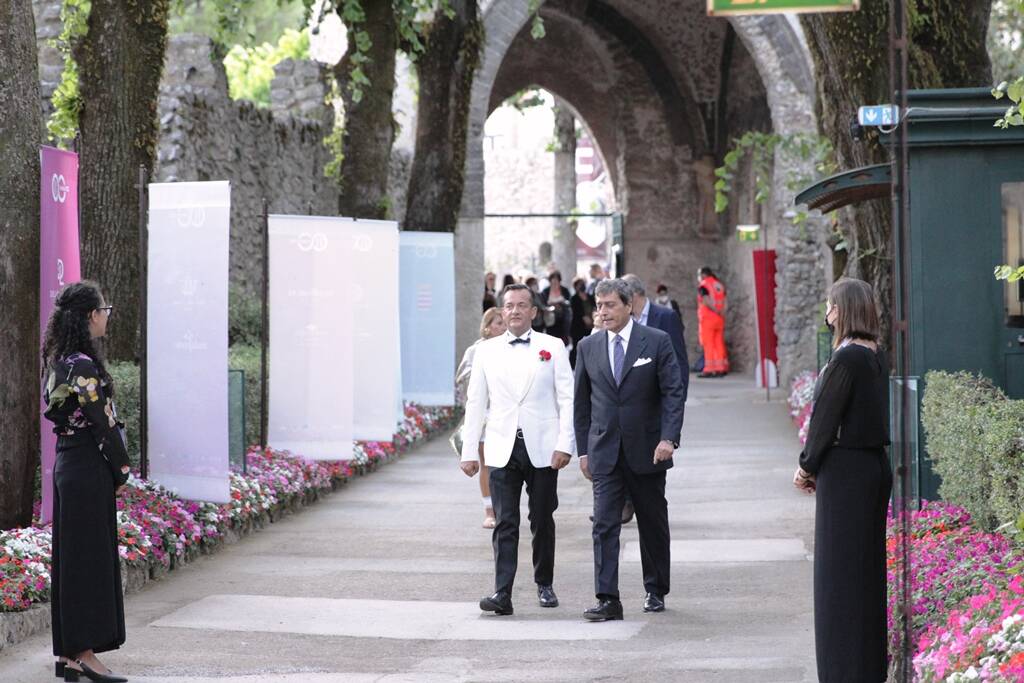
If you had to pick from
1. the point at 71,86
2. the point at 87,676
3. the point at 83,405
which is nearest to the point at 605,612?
the point at 87,676

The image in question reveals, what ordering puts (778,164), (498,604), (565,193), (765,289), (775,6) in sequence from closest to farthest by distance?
(498,604), (775,6), (765,289), (778,164), (565,193)

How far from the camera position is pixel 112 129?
11719 mm

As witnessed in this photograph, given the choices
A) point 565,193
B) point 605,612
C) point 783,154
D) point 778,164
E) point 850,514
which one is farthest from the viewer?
point 565,193

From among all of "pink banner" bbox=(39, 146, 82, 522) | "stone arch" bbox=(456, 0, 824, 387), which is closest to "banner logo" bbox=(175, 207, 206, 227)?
"pink banner" bbox=(39, 146, 82, 522)

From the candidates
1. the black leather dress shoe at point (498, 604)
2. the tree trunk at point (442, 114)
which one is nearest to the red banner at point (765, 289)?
the tree trunk at point (442, 114)

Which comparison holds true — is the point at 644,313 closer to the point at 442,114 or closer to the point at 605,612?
the point at 605,612

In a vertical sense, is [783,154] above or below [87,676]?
above

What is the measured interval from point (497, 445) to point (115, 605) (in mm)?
2266

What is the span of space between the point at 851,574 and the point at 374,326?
7923 millimetres

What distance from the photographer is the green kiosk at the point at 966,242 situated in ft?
32.6

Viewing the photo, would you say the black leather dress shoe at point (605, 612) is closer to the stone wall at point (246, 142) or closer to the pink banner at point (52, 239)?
the pink banner at point (52, 239)

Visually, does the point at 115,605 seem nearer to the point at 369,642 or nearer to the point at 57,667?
the point at 57,667

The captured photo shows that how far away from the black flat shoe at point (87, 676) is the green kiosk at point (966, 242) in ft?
17.2

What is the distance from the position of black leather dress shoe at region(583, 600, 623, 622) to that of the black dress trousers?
234 centimetres
